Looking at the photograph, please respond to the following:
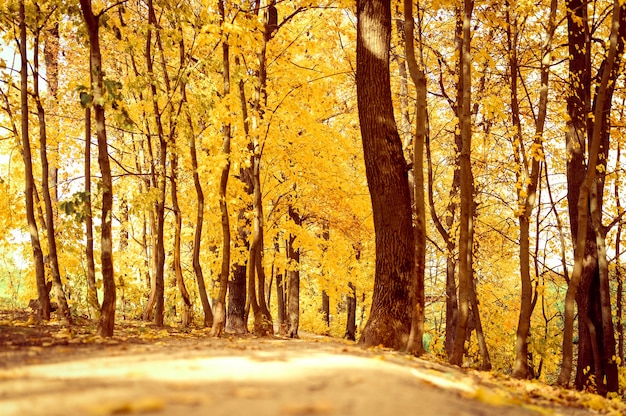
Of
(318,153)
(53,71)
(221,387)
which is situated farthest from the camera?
(53,71)

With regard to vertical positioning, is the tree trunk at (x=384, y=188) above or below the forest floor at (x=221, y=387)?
above

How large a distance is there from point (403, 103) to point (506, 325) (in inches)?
411

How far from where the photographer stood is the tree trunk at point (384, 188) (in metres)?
7.68

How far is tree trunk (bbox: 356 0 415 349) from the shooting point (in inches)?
302

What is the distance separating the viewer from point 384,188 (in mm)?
7949

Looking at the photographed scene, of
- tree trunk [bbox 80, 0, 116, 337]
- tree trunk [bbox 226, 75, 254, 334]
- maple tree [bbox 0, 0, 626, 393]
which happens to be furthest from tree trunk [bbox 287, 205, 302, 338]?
tree trunk [bbox 80, 0, 116, 337]

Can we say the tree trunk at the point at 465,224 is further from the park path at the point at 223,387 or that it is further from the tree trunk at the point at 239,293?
the tree trunk at the point at 239,293

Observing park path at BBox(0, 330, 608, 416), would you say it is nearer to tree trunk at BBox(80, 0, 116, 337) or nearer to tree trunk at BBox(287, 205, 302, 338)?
tree trunk at BBox(80, 0, 116, 337)

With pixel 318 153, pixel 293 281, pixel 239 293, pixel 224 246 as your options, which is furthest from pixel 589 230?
pixel 293 281

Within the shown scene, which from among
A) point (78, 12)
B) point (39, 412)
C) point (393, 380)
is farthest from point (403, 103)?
point (39, 412)

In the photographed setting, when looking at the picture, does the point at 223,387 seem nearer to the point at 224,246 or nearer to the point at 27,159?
the point at 224,246

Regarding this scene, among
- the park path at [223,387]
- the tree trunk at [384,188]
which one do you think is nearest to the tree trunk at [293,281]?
the tree trunk at [384,188]

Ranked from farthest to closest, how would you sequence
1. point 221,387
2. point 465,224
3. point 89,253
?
point 89,253 < point 465,224 < point 221,387

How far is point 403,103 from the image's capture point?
1431 centimetres
